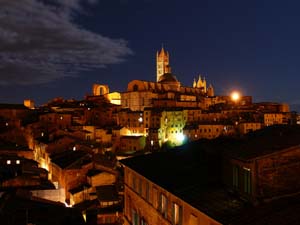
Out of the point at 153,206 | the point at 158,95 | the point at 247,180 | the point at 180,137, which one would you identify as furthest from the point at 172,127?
the point at 247,180

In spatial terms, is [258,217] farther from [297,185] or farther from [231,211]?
[297,185]

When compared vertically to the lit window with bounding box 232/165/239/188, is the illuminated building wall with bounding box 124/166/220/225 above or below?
below

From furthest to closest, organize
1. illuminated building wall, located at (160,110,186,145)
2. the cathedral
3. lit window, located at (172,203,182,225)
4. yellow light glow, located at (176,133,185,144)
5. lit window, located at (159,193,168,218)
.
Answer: the cathedral → illuminated building wall, located at (160,110,186,145) → yellow light glow, located at (176,133,185,144) → lit window, located at (159,193,168,218) → lit window, located at (172,203,182,225)

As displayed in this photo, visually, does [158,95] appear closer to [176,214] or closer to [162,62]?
[162,62]

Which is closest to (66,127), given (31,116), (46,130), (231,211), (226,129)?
(46,130)

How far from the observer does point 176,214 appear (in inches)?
448

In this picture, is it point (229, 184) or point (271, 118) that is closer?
point (229, 184)

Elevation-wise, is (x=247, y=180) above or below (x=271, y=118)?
below

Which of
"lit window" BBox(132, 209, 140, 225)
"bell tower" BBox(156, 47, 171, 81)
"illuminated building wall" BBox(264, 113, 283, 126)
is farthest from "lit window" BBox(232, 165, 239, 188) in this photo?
"bell tower" BBox(156, 47, 171, 81)

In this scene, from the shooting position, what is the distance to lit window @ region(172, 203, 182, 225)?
1101 centimetres

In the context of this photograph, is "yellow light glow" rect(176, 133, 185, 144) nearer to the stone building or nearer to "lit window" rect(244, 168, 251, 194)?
the stone building

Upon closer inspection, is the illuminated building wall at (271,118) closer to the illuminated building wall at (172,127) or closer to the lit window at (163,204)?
the illuminated building wall at (172,127)

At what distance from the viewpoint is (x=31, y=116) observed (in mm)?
65938

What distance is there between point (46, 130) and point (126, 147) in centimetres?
1429
